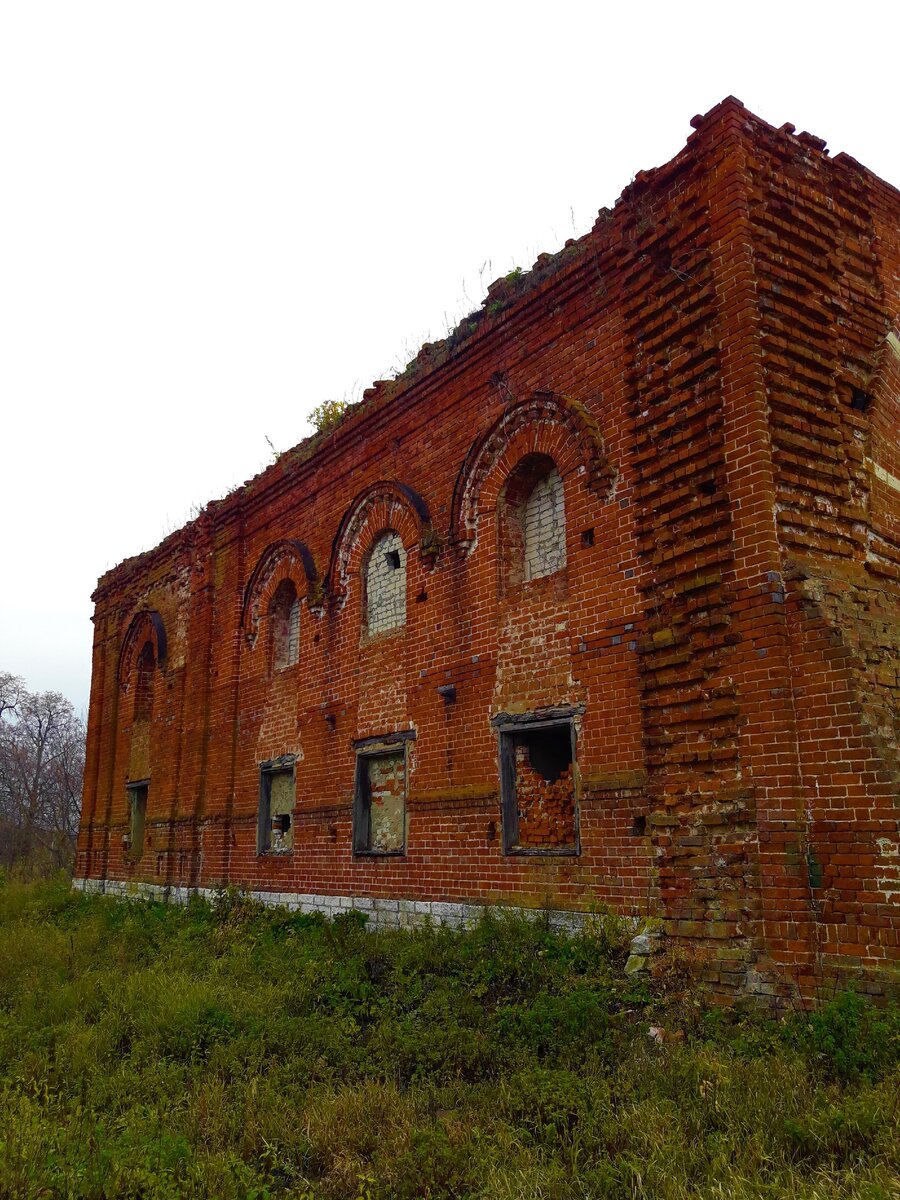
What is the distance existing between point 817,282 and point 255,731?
9.87m

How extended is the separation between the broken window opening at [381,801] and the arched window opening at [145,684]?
28.5 ft

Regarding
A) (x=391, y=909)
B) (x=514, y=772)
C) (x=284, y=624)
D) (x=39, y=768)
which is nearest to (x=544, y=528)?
(x=514, y=772)

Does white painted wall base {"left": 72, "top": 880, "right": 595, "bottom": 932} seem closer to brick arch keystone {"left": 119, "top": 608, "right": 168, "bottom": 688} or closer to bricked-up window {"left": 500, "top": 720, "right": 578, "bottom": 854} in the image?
bricked-up window {"left": 500, "top": 720, "right": 578, "bottom": 854}

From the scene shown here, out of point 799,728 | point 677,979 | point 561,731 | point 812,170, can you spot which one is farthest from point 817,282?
point 677,979

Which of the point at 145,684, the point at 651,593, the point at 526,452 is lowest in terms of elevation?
the point at 651,593

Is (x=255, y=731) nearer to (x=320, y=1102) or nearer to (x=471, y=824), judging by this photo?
(x=471, y=824)

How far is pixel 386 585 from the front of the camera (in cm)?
1127

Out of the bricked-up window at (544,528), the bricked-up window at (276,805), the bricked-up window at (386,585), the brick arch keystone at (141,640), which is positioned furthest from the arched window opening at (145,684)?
the bricked-up window at (544,528)

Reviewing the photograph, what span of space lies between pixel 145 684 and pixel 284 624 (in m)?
5.84

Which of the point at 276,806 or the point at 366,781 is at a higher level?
the point at 366,781

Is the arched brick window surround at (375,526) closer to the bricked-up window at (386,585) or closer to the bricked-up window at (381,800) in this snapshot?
the bricked-up window at (386,585)

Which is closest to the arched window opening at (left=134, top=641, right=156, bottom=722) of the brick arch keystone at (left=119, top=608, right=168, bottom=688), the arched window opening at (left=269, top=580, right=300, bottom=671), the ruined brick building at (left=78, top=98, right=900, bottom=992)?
the brick arch keystone at (left=119, top=608, right=168, bottom=688)

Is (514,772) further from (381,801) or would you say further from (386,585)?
(386,585)

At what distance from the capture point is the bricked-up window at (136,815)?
17.2m
